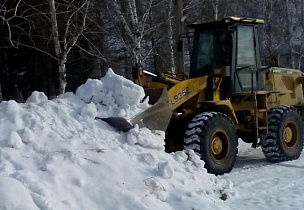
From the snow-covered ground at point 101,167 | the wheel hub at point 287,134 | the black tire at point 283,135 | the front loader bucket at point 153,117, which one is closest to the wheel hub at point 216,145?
the snow-covered ground at point 101,167

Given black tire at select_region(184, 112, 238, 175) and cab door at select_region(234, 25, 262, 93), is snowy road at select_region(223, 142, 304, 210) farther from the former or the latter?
cab door at select_region(234, 25, 262, 93)

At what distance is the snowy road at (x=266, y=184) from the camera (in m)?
6.89

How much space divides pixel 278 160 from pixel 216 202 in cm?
399

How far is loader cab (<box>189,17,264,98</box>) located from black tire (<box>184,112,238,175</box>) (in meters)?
0.96

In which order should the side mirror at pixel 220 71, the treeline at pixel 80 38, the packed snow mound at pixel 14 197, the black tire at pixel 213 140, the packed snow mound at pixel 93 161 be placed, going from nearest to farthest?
the packed snow mound at pixel 14 197, the packed snow mound at pixel 93 161, the black tire at pixel 213 140, the side mirror at pixel 220 71, the treeline at pixel 80 38

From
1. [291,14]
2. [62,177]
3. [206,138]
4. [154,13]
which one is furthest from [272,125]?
[291,14]

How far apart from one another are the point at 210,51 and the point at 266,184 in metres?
3.15

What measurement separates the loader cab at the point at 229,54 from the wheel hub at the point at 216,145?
122 cm

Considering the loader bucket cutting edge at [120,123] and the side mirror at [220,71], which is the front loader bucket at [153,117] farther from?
the side mirror at [220,71]

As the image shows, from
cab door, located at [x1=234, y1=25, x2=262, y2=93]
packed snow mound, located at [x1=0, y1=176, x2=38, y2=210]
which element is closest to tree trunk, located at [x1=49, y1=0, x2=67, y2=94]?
cab door, located at [x1=234, y1=25, x2=262, y2=93]

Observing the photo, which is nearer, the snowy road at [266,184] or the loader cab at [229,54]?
the snowy road at [266,184]

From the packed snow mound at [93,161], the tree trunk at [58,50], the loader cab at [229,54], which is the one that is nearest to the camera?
the packed snow mound at [93,161]

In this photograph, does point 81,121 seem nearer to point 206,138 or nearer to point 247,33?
point 206,138

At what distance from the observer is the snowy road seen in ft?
22.6
